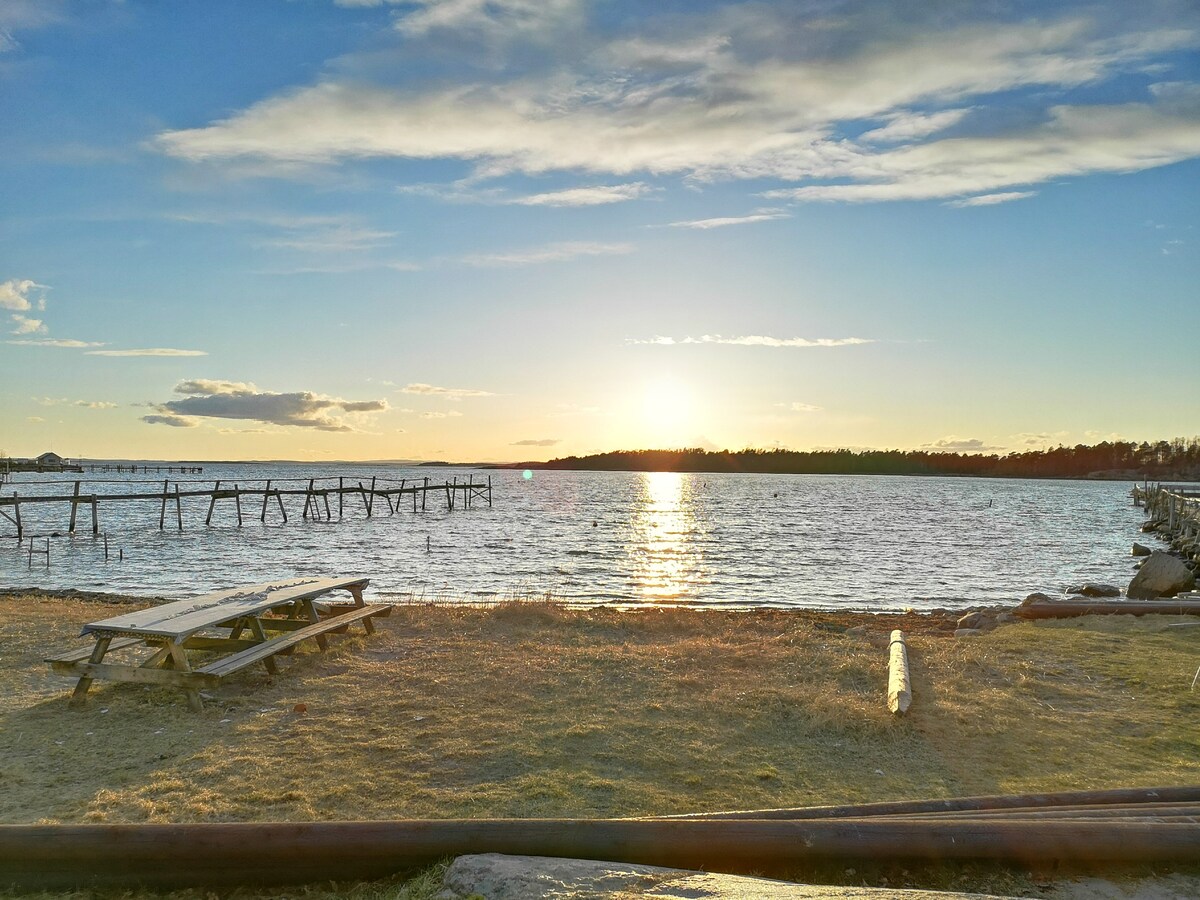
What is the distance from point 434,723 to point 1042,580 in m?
23.6

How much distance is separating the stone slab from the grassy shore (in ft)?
1.92

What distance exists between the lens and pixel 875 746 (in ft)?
21.2

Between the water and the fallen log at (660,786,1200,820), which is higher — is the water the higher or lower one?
the lower one

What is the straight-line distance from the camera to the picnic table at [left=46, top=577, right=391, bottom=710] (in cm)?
731

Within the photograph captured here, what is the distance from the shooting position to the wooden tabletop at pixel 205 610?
7184 mm

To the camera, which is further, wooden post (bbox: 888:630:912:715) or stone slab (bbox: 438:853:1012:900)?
wooden post (bbox: 888:630:912:715)

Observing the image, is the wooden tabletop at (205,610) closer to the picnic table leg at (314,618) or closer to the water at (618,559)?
the picnic table leg at (314,618)

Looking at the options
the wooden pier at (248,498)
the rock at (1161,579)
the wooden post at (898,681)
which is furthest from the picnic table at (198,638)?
the wooden pier at (248,498)

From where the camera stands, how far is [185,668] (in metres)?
7.37

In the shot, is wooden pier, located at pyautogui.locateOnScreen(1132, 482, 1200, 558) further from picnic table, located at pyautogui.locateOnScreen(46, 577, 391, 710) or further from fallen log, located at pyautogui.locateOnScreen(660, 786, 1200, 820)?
picnic table, located at pyautogui.locateOnScreen(46, 577, 391, 710)

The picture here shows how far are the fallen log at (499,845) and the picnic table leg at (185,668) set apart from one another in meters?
3.38

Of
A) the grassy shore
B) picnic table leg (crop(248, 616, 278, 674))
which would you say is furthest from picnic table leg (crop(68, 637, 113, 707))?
picnic table leg (crop(248, 616, 278, 674))

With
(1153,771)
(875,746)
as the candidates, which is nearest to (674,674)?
(875,746)

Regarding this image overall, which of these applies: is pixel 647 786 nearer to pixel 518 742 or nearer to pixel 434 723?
pixel 518 742
